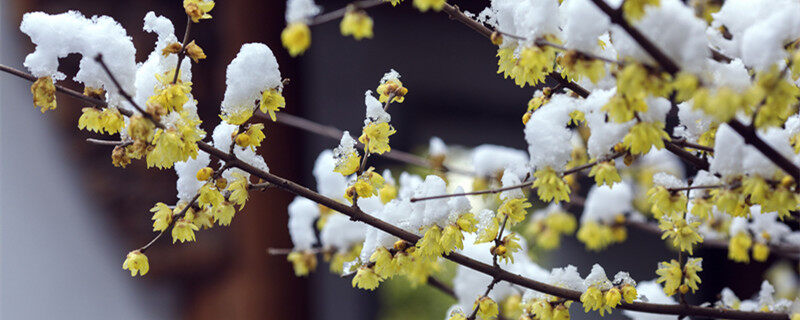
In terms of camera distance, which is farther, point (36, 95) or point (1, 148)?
point (1, 148)

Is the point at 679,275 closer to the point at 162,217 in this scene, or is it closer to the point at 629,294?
the point at 629,294

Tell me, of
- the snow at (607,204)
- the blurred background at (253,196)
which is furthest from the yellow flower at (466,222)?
the blurred background at (253,196)

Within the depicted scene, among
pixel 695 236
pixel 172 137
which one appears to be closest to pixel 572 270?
pixel 695 236

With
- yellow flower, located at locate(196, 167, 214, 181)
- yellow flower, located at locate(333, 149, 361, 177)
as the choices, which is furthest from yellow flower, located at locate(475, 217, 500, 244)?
yellow flower, located at locate(196, 167, 214, 181)

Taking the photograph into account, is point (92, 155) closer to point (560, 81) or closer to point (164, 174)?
point (164, 174)

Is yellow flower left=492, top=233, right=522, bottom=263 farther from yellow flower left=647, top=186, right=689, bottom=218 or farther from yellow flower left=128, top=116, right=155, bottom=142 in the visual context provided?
yellow flower left=128, top=116, right=155, bottom=142

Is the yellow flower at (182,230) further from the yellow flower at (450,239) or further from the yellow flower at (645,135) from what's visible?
the yellow flower at (645,135)

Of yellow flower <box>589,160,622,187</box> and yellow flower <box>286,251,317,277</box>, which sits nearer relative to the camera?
yellow flower <box>589,160,622,187</box>
